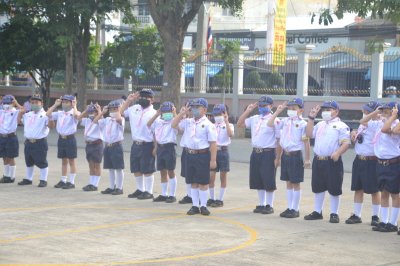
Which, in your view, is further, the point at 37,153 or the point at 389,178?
the point at 37,153

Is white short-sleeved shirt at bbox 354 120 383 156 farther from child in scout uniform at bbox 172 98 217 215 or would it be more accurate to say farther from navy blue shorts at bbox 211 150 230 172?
navy blue shorts at bbox 211 150 230 172

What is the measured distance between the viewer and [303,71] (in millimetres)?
30172

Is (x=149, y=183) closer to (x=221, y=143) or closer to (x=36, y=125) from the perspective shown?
(x=221, y=143)

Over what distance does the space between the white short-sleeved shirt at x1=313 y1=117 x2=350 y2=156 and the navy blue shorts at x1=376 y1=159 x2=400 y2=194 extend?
35.5 inches

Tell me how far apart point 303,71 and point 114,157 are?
594 inches

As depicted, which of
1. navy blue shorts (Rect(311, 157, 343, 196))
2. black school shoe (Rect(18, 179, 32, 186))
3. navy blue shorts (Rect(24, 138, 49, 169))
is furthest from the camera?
black school shoe (Rect(18, 179, 32, 186))

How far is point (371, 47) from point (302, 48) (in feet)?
43.8

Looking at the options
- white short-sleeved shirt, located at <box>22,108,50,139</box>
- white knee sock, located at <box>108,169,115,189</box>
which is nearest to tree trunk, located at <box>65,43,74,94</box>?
white short-sleeved shirt, located at <box>22,108,50,139</box>

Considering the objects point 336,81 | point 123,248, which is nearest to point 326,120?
point 123,248

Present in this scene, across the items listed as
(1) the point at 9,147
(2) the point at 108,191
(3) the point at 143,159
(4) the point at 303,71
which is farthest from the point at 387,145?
(4) the point at 303,71

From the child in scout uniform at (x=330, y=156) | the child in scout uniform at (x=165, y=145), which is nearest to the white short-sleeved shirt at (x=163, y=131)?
the child in scout uniform at (x=165, y=145)

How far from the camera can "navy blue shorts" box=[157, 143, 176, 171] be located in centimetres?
1548

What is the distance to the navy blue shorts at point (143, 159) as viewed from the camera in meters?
15.8

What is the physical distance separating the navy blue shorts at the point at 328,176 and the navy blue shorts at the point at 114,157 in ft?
14.3
